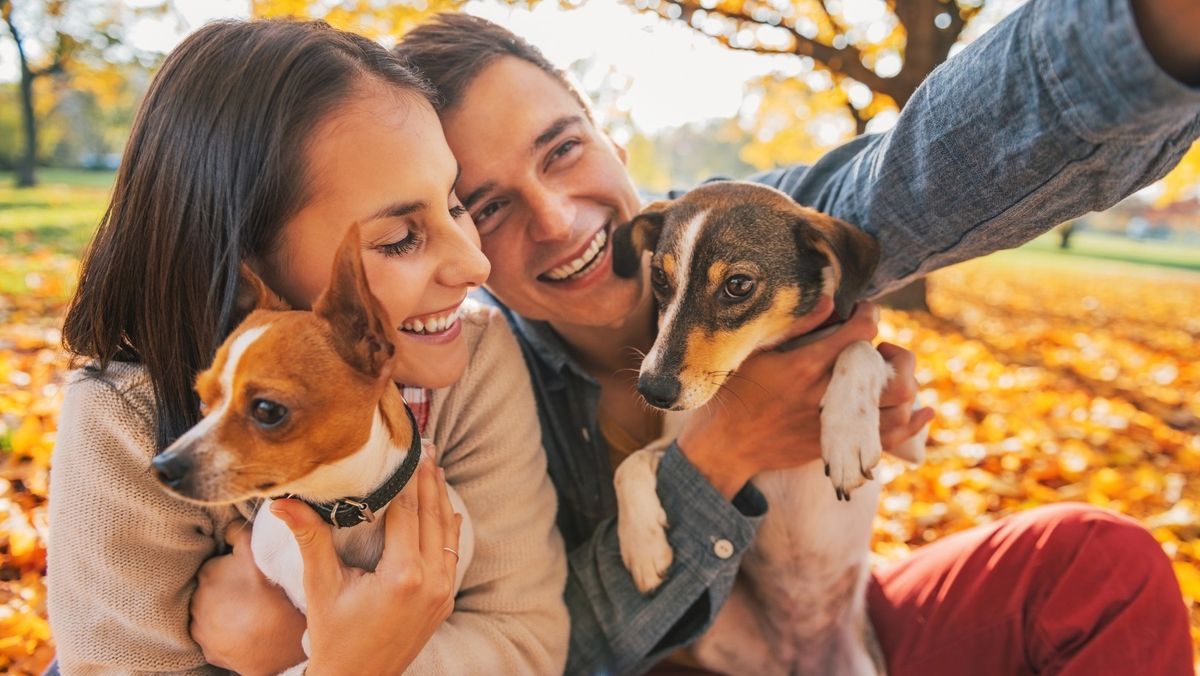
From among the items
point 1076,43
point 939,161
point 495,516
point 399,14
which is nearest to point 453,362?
point 495,516

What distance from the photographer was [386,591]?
1502mm

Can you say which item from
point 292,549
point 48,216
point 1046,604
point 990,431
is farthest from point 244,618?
point 48,216

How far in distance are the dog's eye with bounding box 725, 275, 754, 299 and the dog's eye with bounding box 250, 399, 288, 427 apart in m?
1.12

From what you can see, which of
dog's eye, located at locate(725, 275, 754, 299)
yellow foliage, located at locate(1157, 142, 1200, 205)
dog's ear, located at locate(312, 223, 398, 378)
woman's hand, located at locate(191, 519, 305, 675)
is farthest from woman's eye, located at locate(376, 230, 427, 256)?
yellow foliage, located at locate(1157, 142, 1200, 205)

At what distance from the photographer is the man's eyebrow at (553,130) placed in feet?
6.57

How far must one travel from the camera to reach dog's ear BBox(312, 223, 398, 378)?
1254 millimetres

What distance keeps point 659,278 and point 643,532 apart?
664 millimetres

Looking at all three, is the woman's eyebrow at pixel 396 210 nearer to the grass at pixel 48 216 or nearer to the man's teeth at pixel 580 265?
the man's teeth at pixel 580 265

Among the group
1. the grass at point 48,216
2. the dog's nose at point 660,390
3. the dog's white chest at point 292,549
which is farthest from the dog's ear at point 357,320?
the grass at point 48,216

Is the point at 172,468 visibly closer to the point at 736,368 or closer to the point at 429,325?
the point at 429,325

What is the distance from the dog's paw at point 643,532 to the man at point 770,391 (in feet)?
0.14

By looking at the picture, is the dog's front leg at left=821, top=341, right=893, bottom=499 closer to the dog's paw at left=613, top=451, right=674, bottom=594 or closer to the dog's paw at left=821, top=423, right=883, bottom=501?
the dog's paw at left=821, top=423, right=883, bottom=501

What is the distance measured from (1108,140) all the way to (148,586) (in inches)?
76.6

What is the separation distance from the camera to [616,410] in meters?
2.50
